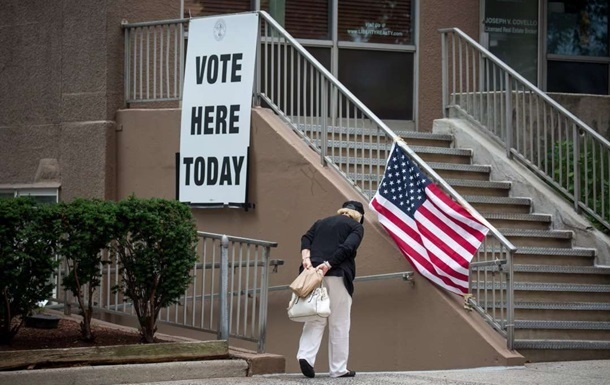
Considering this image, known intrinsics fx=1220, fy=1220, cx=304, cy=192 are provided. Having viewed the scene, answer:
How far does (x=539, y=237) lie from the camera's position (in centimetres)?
1347

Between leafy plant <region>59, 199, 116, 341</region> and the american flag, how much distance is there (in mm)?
2871

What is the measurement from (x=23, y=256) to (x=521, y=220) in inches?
235

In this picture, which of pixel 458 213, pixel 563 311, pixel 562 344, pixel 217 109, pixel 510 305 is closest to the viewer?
pixel 510 305

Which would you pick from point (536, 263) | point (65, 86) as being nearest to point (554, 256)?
point (536, 263)

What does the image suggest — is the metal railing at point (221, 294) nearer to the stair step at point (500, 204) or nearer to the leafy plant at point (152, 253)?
the leafy plant at point (152, 253)

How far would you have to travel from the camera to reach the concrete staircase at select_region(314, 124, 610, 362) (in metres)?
12.1

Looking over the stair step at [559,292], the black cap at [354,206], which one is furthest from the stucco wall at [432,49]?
the black cap at [354,206]

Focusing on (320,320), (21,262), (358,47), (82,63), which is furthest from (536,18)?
(21,262)

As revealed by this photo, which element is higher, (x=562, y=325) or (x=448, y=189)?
(x=448, y=189)

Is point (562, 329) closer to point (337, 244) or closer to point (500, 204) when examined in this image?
point (500, 204)

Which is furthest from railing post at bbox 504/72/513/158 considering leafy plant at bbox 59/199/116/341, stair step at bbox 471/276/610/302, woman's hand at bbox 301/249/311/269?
leafy plant at bbox 59/199/116/341

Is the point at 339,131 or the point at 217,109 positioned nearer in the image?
the point at 339,131

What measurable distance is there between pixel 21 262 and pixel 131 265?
1002mm

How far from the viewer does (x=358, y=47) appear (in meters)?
16.0
